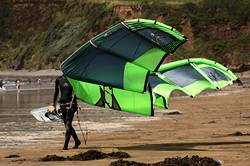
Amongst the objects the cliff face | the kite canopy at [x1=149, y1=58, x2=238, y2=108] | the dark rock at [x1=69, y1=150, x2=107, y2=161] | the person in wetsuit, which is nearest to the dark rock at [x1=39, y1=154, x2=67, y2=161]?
the dark rock at [x1=69, y1=150, x2=107, y2=161]

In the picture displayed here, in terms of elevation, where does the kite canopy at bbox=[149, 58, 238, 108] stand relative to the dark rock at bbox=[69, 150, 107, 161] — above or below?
above

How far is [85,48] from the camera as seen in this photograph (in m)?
15.2

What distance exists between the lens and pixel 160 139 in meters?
17.8

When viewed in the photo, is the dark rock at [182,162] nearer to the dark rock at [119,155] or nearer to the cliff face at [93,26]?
the dark rock at [119,155]

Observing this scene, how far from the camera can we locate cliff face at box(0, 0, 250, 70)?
80.3m

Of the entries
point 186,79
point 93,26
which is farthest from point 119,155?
point 93,26

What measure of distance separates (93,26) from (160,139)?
77393 mm

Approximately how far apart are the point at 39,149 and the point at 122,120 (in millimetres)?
9739

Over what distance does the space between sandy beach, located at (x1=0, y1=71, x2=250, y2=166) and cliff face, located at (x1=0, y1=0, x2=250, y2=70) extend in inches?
1968

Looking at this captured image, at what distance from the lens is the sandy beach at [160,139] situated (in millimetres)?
13688

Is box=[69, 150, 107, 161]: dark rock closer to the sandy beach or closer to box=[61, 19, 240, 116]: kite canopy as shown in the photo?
the sandy beach

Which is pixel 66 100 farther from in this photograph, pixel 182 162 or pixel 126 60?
pixel 182 162

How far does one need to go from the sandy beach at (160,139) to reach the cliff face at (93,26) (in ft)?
164

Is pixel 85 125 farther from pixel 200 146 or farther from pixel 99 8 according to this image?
pixel 99 8
